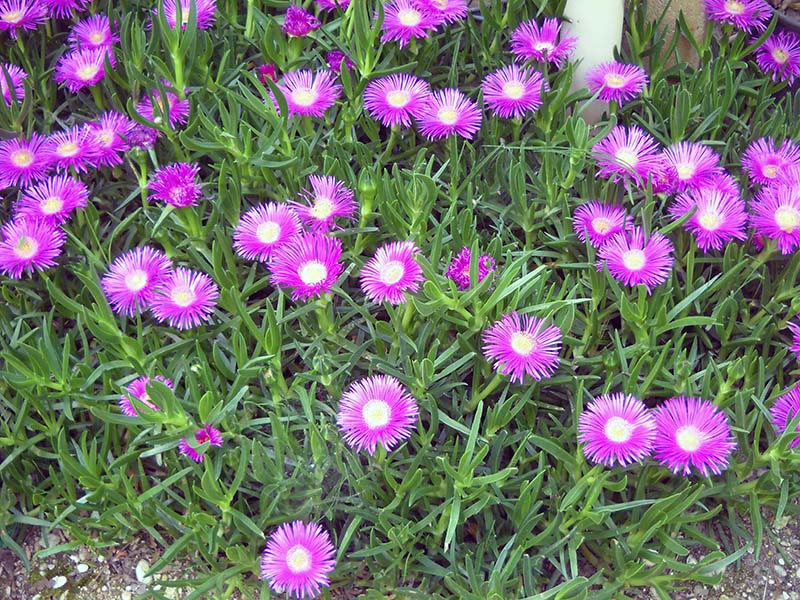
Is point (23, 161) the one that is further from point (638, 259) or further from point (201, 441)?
point (638, 259)

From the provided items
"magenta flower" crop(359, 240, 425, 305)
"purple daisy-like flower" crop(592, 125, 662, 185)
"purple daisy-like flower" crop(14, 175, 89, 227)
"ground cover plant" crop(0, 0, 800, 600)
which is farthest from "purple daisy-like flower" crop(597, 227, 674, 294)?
"purple daisy-like flower" crop(14, 175, 89, 227)

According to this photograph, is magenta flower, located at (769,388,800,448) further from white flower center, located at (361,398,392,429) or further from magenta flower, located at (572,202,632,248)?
white flower center, located at (361,398,392,429)

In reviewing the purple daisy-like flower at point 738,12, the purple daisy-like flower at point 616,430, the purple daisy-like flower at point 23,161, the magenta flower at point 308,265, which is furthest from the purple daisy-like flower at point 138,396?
the purple daisy-like flower at point 738,12

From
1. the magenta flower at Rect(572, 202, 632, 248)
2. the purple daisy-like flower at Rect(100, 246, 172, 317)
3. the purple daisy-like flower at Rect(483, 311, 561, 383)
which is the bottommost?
the purple daisy-like flower at Rect(483, 311, 561, 383)

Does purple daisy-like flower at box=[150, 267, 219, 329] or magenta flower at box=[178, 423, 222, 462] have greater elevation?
purple daisy-like flower at box=[150, 267, 219, 329]

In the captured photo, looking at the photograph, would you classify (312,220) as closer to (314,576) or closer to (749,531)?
(314,576)

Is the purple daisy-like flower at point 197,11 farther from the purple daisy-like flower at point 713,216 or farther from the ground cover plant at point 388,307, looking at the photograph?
the purple daisy-like flower at point 713,216
